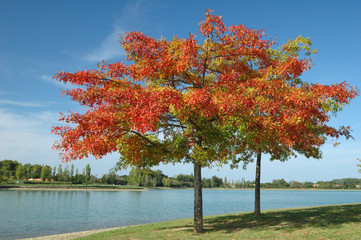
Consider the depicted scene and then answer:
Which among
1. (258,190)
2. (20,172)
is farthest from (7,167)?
(258,190)

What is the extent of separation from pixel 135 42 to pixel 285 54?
1143 cm

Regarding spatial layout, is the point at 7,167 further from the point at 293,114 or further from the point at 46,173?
the point at 293,114

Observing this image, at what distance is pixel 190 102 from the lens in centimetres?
1146

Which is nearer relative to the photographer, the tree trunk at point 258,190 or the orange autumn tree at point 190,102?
the orange autumn tree at point 190,102

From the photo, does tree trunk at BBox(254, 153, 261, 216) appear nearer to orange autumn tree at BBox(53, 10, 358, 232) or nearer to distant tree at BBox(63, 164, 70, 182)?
orange autumn tree at BBox(53, 10, 358, 232)

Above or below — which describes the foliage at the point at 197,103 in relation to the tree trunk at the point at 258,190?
above

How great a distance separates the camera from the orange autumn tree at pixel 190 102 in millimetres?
11602

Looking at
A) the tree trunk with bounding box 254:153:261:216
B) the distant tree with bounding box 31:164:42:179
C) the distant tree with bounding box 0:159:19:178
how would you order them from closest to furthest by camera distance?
the tree trunk with bounding box 254:153:261:216
the distant tree with bounding box 31:164:42:179
the distant tree with bounding box 0:159:19:178

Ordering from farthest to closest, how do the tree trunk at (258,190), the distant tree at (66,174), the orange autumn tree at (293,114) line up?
the distant tree at (66,174) → the tree trunk at (258,190) → the orange autumn tree at (293,114)

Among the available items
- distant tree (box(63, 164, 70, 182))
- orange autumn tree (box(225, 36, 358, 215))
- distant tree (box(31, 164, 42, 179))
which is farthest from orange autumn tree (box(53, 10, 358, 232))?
distant tree (box(31, 164, 42, 179))

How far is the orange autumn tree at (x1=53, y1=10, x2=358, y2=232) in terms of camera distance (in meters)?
11.6

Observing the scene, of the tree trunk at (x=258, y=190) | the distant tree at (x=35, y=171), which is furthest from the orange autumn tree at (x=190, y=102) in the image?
the distant tree at (x=35, y=171)

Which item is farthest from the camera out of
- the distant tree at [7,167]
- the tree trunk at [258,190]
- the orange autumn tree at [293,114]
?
the distant tree at [7,167]

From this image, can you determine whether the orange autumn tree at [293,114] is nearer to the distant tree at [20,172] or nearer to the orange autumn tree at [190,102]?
the orange autumn tree at [190,102]
